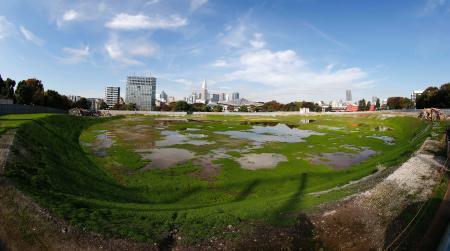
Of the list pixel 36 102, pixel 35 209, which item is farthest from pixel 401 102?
pixel 35 209

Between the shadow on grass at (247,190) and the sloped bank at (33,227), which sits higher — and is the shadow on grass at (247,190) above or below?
below

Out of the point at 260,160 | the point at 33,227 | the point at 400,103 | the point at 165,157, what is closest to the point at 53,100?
the point at 165,157

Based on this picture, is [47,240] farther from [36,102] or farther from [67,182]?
[36,102]

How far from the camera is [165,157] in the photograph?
3012 cm

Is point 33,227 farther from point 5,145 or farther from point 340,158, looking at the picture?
point 340,158

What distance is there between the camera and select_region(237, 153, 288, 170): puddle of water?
26.5 metres

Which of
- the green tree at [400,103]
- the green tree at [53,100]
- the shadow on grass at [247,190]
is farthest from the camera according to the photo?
the green tree at [400,103]

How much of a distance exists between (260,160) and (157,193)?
42.9ft

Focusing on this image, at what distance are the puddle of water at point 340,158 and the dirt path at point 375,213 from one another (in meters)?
9.41

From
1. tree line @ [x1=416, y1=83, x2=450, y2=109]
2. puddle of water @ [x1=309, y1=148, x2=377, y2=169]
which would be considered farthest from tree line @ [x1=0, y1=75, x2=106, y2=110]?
tree line @ [x1=416, y1=83, x2=450, y2=109]

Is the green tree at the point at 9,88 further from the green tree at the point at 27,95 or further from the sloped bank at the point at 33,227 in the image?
the sloped bank at the point at 33,227

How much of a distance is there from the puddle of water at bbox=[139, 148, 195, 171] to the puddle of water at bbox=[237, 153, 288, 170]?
18.7ft

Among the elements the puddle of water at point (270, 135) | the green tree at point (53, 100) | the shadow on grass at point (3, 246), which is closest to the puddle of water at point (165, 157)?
the shadow on grass at point (3, 246)

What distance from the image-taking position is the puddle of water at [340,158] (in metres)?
28.5
